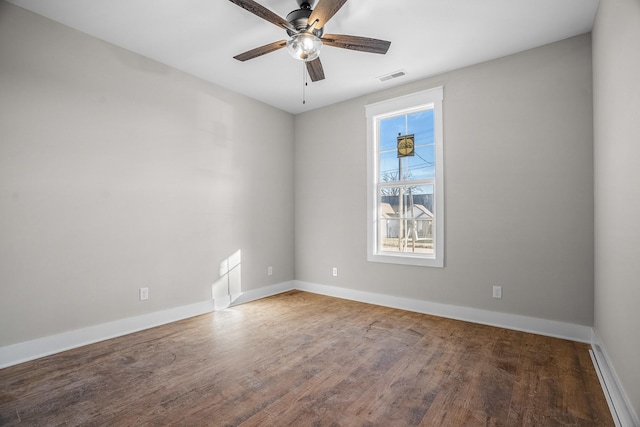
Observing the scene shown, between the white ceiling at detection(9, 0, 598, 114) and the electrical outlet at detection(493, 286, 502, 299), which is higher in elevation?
the white ceiling at detection(9, 0, 598, 114)

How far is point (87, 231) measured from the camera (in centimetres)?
284

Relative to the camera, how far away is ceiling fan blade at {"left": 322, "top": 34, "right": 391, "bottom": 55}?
235 centimetres

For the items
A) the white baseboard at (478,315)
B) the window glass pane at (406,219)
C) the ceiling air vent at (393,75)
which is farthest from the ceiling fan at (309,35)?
the white baseboard at (478,315)

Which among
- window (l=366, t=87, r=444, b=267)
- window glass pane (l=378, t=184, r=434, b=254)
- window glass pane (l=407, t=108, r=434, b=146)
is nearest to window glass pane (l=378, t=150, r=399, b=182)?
window (l=366, t=87, r=444, b=267)

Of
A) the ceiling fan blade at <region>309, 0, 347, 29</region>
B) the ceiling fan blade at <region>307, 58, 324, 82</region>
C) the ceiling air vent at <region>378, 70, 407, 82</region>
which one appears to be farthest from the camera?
the ceiling air vent at <region>378, 70, 407, 82</region>

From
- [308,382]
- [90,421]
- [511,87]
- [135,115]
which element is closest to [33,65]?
[135,115]

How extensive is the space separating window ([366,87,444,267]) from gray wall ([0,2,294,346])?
1.83 m

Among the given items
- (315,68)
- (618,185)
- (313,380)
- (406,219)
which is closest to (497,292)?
(406,219)

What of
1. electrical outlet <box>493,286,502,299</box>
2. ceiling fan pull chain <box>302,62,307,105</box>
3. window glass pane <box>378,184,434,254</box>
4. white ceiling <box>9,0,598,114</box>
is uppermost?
white ceiling <box>9,0,598,114</box>

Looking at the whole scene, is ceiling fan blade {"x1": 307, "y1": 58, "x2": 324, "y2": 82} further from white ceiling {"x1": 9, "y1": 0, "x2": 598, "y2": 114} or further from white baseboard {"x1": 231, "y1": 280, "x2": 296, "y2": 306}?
white baseboard {"x1": 231, "y1": 280, "x2": 296, "y2": 306}

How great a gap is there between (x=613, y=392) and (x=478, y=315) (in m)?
1.45

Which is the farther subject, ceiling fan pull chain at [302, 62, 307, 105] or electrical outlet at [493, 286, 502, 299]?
ceiling fan pull chain at [302, 62, 307, 105]

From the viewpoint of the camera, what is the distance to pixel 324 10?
6.68 ft

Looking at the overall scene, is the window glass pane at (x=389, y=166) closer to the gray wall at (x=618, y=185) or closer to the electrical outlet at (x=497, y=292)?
the electrical outlet at (x=497, y=292)
